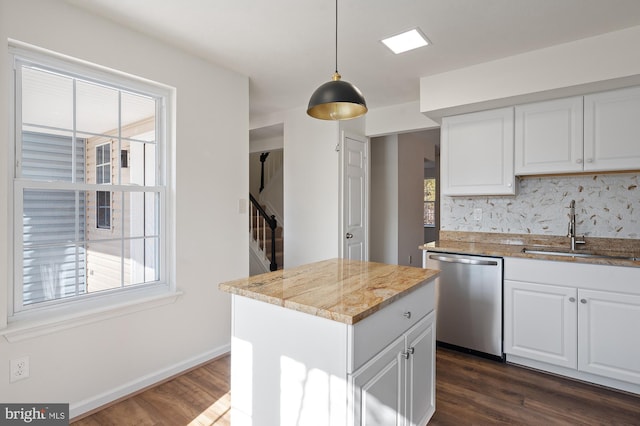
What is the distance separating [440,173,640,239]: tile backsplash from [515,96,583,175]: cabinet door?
14.6 inches

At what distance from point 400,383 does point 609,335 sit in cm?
183

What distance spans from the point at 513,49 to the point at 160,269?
326 centimetres

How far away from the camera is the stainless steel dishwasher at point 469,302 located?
2.85 meters

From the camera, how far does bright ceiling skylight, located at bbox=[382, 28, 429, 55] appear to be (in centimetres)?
247

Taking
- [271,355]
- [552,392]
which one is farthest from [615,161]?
[271,355]

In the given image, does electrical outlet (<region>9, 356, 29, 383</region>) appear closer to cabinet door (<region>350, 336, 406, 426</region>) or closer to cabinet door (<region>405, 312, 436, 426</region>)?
cabinet door (<region>350, 336, 406, 426</region>)

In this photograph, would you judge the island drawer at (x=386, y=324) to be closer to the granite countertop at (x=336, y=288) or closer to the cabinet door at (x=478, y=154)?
the granite countertop at (x=336, y=288)

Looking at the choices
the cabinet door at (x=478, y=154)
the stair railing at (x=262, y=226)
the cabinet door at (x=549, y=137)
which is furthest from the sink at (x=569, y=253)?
the stair railing at (x=262, y=226)

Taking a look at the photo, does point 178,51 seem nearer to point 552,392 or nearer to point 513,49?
point 513,49

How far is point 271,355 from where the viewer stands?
1.54 m

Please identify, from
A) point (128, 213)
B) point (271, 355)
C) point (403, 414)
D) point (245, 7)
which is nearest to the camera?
point (271, 355)

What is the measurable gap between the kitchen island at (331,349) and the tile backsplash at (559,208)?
1.92 m

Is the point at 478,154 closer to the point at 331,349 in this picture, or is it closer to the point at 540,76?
the point at 540,76

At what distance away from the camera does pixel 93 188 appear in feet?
7.48
